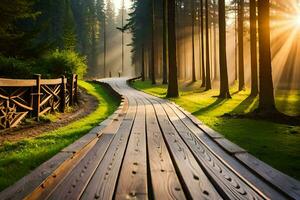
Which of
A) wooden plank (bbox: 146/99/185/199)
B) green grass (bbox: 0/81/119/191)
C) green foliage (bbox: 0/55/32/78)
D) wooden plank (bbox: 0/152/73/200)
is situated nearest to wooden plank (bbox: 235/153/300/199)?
wooden plank (bbox: 146/99/185/199)

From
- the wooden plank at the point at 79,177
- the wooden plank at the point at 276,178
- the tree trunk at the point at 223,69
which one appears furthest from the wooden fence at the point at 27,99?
the tree trunk at the point at 223,69

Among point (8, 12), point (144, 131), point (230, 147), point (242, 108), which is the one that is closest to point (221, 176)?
point (230, 147)

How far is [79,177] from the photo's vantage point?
446 centimetres

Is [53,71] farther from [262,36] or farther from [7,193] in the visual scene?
[7,193]

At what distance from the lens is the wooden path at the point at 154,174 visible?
378 cm

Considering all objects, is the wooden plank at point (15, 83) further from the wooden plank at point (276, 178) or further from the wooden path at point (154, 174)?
the wooden plank at point (276, 178)

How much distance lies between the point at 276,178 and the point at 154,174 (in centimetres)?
147

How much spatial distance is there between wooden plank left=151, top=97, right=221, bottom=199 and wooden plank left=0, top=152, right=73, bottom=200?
1.64 m

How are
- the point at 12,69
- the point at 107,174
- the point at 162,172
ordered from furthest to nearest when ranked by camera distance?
the point at 12,69, the point at 162,172, the point at 107,174

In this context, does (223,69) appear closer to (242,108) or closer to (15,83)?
(242,108)

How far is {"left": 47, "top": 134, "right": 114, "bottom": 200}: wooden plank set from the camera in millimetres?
3775

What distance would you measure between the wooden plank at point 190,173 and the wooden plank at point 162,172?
0.30 ft

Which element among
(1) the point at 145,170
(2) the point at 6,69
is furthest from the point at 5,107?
(1) the point at 145,170

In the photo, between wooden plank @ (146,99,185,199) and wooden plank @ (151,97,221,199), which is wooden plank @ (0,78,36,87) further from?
wooden plank @ (151,97,221,199)
